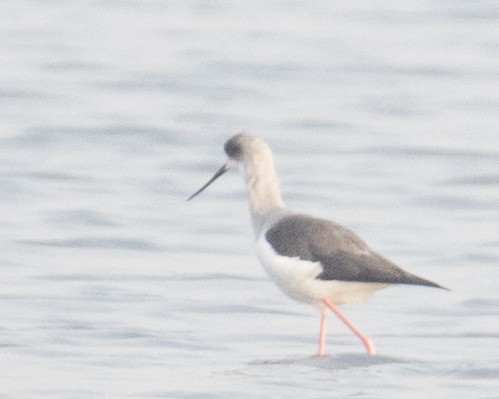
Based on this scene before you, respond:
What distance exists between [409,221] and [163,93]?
4.84m

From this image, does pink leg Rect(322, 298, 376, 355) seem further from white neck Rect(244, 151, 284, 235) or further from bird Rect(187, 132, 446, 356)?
white neck Rect(244, 151, 284, 235)

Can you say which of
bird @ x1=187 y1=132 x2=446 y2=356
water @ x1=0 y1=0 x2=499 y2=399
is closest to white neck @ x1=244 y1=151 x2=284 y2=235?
bird @ x1=187 y1=132 x2=446 y2=356

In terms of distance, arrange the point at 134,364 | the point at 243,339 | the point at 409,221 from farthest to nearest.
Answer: the point at 409,221, the point at 243,339, the point at 134,364

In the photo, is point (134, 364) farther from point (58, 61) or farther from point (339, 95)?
point (58, 61)

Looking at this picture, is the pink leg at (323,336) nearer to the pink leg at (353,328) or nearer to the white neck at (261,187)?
the pink leg at (353,328)

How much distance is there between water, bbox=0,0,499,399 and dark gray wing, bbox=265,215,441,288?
36 cm

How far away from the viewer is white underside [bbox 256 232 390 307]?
8.40 metres

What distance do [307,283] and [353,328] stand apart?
37 cm

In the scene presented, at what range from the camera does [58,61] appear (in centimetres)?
1722

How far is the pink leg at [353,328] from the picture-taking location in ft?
27.5

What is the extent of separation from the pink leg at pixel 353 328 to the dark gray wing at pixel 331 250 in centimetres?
21

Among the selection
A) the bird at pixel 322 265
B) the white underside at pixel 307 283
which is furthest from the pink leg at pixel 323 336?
the white underside at pixel 307 283

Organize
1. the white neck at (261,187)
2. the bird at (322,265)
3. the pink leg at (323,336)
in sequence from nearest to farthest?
the bird at (322,265), the pink leg at (323,336), the white neck at (261,187)

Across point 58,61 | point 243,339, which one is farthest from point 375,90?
point 243,339
